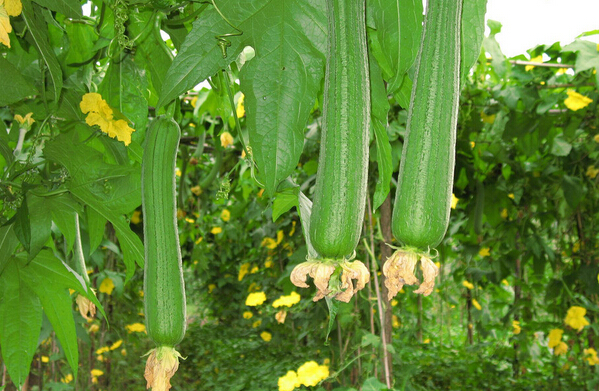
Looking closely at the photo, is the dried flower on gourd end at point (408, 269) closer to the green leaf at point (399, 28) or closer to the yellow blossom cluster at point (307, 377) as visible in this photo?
the green leaf at point (399, 28)

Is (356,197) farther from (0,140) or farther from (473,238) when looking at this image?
(473,238)

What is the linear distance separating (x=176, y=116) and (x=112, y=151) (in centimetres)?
27

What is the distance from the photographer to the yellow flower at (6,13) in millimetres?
742

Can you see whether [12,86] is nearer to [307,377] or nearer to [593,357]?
[307,377]

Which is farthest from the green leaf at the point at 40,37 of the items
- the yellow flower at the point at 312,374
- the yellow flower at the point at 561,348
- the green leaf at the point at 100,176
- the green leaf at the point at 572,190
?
the yellow flower at the point at 561,348

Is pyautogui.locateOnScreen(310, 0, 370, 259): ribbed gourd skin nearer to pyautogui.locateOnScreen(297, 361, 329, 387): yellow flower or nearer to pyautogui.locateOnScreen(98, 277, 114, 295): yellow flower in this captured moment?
pyautogui.locateOnScreen(297, 361, 329, 387): yellow flower

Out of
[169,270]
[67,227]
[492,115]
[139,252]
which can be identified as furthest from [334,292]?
[492,115]

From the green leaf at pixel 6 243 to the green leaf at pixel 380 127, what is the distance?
67 cm

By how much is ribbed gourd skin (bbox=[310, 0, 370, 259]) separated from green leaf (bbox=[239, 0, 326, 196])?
8 cm

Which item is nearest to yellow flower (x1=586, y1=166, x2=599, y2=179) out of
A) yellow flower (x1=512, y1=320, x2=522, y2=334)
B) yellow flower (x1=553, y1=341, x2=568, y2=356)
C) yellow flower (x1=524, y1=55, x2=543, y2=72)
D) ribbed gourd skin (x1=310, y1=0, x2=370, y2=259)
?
yellow flower (x1=524, y1=55, x2=543, y2=72)

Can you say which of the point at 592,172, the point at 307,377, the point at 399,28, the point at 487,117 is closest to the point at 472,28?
the point at 399,28

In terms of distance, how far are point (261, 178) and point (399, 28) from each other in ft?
0.73

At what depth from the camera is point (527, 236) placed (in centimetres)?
350

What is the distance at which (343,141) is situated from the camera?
0.49 m
